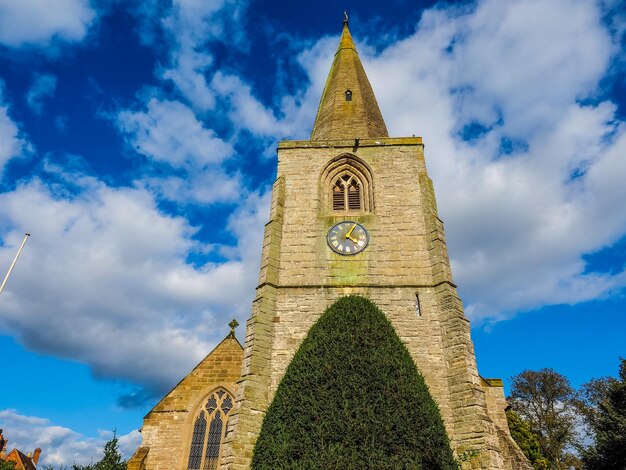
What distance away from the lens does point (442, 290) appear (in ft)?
44.8

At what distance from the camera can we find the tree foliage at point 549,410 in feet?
101

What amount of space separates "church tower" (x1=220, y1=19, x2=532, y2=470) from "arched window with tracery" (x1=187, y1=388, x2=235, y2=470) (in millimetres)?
3605

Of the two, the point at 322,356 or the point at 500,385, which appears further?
the point at 500,385

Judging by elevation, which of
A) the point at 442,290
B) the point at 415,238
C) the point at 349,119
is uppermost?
the point at 349,119

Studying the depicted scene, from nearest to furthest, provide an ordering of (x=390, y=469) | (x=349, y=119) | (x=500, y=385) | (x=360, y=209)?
(x=390, y=469)
(x=500, y=385)
(x=360, y=209)
(x=349, y=119)

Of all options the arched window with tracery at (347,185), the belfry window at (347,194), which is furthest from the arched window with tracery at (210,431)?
the belfry window at (347,194)

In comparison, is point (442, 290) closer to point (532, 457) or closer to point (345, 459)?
point (345, 459)

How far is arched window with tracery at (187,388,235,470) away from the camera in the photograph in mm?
14258

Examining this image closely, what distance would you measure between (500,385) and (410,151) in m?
9.48

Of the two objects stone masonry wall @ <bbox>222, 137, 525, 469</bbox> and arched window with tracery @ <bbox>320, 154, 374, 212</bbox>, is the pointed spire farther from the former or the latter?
stone masonry wall @ <bbox>222, 137, 525, 469</bbox>

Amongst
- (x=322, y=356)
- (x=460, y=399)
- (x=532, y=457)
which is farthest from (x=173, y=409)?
(x=532, y=457)

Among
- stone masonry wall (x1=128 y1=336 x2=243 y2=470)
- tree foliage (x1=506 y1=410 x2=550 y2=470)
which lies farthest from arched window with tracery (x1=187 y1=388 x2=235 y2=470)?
tree foliage (x1=506 y1=410 x2=550 y2=470)

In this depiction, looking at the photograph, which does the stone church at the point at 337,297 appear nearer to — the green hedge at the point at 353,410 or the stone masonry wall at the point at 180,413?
the stone masonry wall at the point at 180,413

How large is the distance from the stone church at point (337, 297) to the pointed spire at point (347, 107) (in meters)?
1.84
